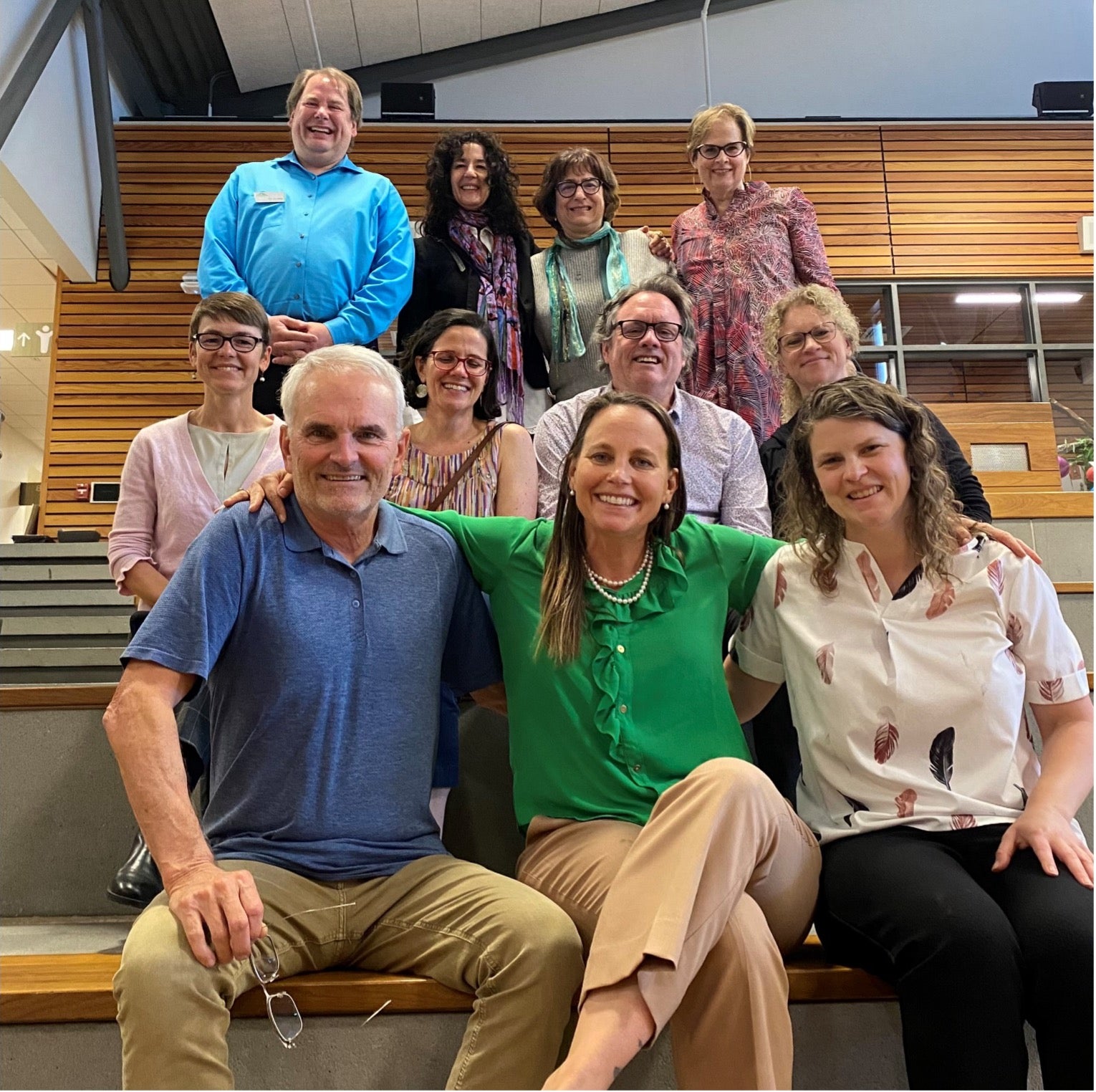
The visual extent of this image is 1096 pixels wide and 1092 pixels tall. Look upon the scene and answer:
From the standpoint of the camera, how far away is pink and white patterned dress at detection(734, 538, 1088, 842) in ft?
5.25

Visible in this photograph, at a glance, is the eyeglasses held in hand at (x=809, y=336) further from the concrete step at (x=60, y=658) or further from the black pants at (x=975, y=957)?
the concrete step at (x=60, y=658)

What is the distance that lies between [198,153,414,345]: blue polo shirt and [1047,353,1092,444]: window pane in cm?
546

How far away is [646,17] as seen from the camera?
7.63 meters

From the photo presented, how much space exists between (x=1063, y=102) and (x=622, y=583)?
698 cm

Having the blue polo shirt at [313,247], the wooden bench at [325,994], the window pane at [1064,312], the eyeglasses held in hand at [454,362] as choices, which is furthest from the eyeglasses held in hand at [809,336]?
the window pane at [1064,312]

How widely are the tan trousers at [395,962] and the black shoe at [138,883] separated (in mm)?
427

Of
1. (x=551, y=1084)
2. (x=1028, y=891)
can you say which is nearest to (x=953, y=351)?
(x=1028, y=891)

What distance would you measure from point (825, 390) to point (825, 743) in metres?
0.58

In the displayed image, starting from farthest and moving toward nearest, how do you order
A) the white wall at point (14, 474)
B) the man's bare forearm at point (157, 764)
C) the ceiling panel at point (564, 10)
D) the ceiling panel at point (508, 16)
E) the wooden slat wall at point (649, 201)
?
the white wall at point (14, 474) < the ceiling panel at point (564, 10) < the ceiling panel at point (508, 16) < the wooden slat wall at point (649, 201) < the man's bare forearm at point (157, 764)

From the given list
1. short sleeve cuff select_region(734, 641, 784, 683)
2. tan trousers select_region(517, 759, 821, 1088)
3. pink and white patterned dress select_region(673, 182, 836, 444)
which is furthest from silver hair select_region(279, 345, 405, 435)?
pink and white patterned dress select_region(673, 182, 836, 444)

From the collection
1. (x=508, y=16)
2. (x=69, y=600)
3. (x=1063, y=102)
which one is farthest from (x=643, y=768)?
(x=1063, y=102)

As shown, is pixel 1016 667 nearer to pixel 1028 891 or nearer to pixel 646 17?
pixel 1028 891

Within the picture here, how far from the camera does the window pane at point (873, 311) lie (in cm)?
707

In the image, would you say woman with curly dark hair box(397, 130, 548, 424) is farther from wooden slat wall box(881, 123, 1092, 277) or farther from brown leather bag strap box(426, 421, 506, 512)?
wooden slat wall box(881, 123, 1092, 277)
